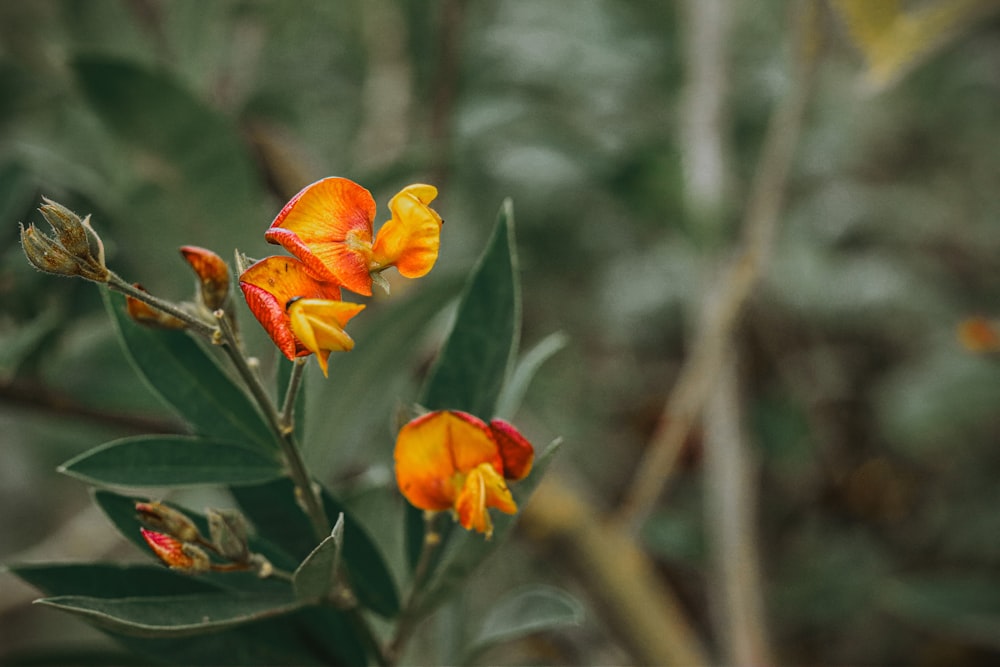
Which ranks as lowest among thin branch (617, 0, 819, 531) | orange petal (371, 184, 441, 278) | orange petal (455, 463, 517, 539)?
thin branch (617, 0, 819, 531)

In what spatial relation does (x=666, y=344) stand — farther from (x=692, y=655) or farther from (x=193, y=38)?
(x=193, y=38)

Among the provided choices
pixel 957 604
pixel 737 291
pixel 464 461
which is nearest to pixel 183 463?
pixel 464 461

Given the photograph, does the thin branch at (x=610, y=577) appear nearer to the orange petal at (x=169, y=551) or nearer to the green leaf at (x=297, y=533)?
the green leaf at (x=297, y=533)

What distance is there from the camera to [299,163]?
1.06 m

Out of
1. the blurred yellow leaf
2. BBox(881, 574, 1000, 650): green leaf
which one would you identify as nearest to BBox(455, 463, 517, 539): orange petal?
the blurred yellow leaf

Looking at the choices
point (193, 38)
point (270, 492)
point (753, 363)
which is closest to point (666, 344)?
point (753, 363)

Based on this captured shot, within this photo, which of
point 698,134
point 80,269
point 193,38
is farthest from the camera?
point 698,134

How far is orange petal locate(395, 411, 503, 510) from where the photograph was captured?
359mm

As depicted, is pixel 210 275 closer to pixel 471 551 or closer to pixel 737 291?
pixel 471 551

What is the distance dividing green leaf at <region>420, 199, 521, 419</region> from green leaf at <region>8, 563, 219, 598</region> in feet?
0.54

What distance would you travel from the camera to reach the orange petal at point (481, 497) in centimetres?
35

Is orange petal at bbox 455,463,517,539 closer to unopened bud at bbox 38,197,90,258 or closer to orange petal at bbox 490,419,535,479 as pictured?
orange petal at bbox 490,419,535,479

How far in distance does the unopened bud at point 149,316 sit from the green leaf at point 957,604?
0.90 m

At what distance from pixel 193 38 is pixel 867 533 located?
1105 millimetres
